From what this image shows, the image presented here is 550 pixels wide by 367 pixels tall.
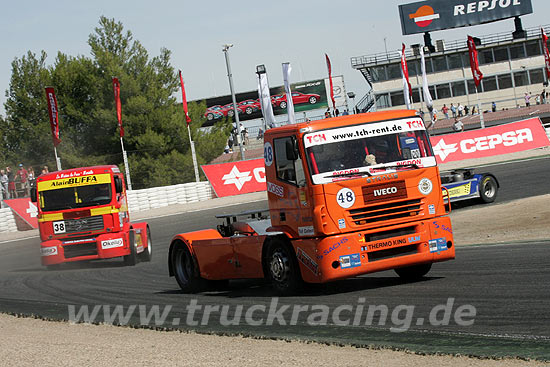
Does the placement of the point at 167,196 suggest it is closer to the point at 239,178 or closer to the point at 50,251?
the point at 239,178

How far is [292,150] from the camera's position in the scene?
9922mm

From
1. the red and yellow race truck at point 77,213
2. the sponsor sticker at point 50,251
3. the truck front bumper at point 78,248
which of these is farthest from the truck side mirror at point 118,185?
the sponsor sticker at point 50,251

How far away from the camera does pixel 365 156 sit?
10.0 meters

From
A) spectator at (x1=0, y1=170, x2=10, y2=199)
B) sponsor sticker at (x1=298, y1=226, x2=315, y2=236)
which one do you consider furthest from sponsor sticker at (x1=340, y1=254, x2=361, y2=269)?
spectator at (x1=0, y1=170, x2=10, y2=199)

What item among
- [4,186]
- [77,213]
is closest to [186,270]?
[77,213]

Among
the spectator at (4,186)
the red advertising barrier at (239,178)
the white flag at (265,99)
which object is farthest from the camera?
the red advertising barrier at (239,178)

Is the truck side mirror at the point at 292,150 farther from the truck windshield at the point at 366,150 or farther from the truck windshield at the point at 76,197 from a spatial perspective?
the truck windshield at the point at 76,197

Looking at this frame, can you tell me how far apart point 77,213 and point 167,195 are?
15.2 meters

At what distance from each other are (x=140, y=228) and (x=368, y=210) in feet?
33.4

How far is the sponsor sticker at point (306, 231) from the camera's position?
983 cm

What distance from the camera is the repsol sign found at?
225ft

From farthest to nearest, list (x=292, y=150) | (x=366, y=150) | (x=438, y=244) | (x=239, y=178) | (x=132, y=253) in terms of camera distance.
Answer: (x=239, y=178)
(x=132, y=253)
(x=438, y=244)
(x=366, y=150)
(x=292, y=150)

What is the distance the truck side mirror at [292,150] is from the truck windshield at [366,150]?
14 centimetres

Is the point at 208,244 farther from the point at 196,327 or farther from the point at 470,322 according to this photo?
the point at 470,322
